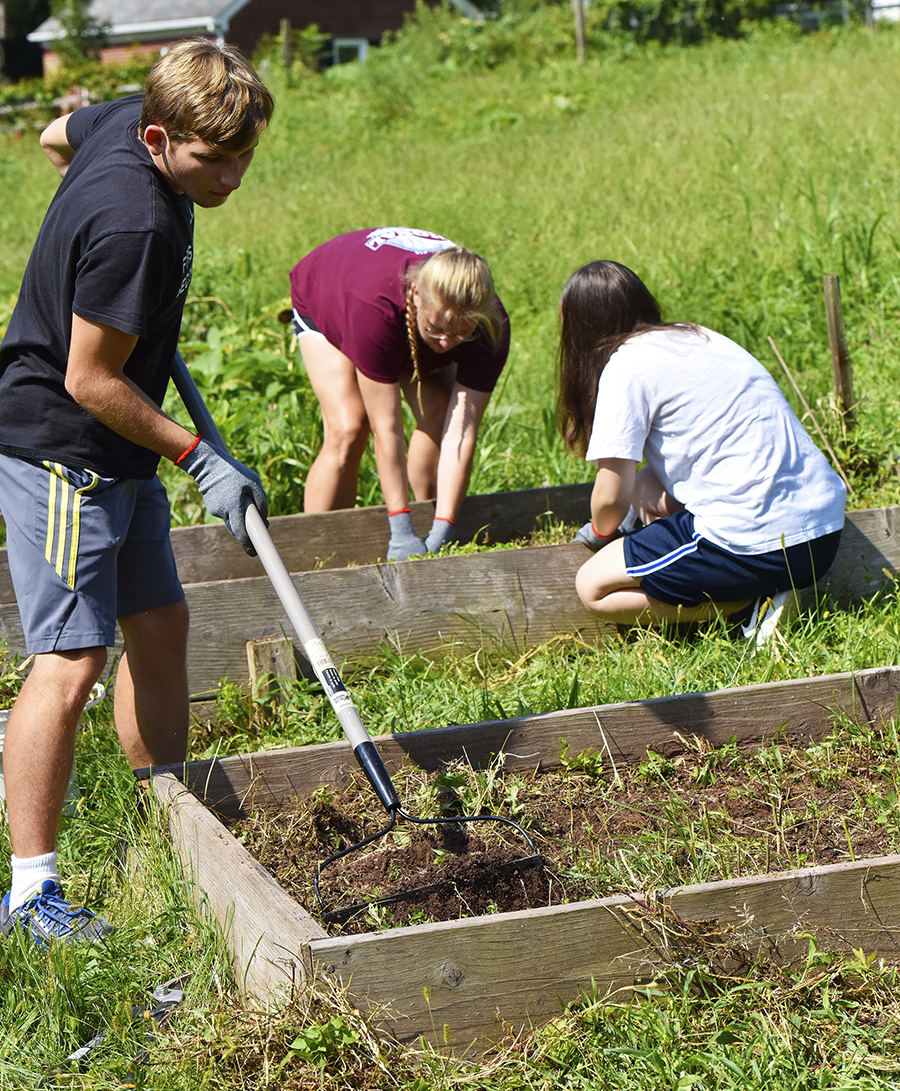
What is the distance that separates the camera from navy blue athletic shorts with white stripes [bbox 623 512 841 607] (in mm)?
3352

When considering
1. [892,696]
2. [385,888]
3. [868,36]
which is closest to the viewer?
[385,888]

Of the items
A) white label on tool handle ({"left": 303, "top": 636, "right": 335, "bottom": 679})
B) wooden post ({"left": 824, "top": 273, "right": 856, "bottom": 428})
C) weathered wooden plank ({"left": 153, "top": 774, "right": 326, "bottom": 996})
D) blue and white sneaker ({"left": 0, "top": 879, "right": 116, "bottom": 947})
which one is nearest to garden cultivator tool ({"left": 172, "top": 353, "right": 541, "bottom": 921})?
white label on tool handle ({"left": 303, "top": 636, "right": 335, "bottom": 679})

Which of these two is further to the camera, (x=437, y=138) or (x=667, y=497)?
(x=437, y=138)

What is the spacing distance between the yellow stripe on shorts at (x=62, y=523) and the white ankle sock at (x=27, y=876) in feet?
2.00

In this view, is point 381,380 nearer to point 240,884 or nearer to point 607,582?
point 607,582

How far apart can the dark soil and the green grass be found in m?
0.10

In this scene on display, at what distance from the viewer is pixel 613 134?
33.9 ft

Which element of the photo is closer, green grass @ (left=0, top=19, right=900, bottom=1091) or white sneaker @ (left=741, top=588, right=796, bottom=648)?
green grass @ (left=0, top=19, right=900, bottom=1091)

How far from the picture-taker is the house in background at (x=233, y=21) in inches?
1111

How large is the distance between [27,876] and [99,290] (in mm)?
1273

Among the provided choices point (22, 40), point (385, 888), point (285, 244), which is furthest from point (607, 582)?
point (22, 40)

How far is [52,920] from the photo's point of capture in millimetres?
2201

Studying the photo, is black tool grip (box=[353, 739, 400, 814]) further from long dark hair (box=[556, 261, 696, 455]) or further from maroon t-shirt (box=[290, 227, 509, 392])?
maroon t-shirt (box=[290, 227, 509, 392])

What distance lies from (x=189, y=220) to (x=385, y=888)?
1.63 m
